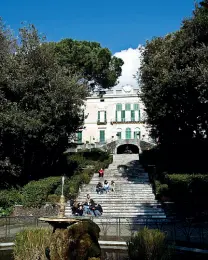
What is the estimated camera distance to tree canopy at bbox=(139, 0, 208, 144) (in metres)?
18.9

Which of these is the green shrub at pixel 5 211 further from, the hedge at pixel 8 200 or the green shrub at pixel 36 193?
the green shrub at pixel 36 193

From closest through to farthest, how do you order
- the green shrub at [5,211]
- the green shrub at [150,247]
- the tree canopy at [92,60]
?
the green shrub at [150,247]
the green shrub at [5,211]
the tree canopy at [92,60]

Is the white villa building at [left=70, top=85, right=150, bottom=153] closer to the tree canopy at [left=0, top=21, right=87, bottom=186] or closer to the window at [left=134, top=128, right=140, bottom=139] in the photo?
the window at [left=134, top=128, right=140, bottom=139]

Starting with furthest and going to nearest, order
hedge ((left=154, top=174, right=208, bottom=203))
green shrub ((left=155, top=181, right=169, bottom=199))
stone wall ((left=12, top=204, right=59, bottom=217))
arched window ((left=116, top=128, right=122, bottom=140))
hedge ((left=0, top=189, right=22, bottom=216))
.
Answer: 1. arched window ((left=116, top=128, right=122, bottom=140))
2. green shrub ((left=155, top=181, right=169, bottom=199))
3. hedge ((left=0, top=189, right=22, bottom=216))
4. stone wall ((left=12, top=204, right=59, bottom=217))
5. hedge ((left=154, top=174, right=208, bottom=203))

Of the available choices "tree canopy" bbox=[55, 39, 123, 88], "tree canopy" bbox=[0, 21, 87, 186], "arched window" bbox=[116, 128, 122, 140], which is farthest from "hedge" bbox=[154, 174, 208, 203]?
"tree canopy" bbox=[55, 39, 123, 88]

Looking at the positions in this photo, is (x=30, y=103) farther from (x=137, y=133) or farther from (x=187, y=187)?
(x=137, y=133)

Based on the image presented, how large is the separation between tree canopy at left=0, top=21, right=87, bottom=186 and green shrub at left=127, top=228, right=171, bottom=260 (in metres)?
12.7

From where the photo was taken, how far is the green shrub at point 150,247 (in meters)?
8.65

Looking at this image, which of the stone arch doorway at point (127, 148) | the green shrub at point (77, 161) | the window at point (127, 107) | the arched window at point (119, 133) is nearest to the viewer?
the green shrub at point (77, 161)

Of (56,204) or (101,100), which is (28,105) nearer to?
(56,204)

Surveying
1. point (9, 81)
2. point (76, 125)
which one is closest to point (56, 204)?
point (76, 125)

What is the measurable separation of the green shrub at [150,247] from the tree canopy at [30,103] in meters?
12.7

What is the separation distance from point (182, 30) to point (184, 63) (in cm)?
270

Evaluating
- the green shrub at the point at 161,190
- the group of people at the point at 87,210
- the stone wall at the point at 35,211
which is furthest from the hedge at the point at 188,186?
the stone wall at the point at 35,211
